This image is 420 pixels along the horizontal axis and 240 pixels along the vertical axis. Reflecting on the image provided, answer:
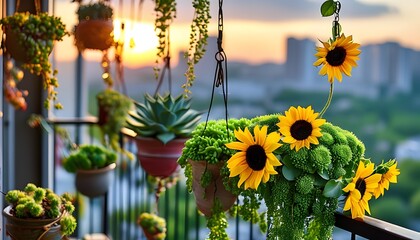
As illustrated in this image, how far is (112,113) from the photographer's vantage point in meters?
3.78

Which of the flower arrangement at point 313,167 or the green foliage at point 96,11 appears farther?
the green foliage at point 96,11

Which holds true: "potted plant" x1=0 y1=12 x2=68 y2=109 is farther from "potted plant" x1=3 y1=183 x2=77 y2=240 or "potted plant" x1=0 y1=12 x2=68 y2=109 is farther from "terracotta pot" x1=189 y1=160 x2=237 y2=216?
"terracotta pot" x1=189 y1=160 x2=237 y2=216

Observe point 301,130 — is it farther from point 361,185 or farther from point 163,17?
point 163,17

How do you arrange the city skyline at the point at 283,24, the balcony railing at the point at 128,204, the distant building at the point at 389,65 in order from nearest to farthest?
the balcony railing at the point at 128,204
the distant building at the point at 389,65
the city skyline at the point at 283,24

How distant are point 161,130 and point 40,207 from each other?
31.4 inches

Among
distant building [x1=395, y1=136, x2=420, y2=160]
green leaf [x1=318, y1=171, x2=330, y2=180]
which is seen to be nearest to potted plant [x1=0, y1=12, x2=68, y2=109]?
green leaf [x1=318, y1=171, x2=330, y2=180]

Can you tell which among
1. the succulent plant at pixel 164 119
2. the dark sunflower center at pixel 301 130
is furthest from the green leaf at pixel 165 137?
the dark sunflower center at pixel 301 130

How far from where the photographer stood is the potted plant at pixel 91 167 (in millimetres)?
3551

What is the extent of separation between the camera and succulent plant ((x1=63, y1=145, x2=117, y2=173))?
3547 millimetres

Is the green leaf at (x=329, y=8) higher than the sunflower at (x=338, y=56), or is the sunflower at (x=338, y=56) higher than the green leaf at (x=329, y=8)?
the green leaf at (x=329, y=8)

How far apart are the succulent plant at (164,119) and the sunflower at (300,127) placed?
102 cm

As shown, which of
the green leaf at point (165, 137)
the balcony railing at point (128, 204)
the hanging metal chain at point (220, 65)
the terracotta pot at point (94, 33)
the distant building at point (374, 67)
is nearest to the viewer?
the hanging metal chain at point (220, 65)

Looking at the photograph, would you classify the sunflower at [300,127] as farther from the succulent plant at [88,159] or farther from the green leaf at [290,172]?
the succulent plant at [88,159]

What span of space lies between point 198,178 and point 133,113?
85 centimetres
